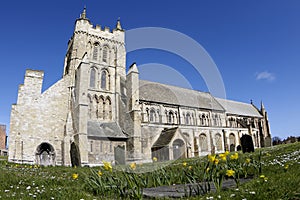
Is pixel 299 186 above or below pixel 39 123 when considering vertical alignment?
below

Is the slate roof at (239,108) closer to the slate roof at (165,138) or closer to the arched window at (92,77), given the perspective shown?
the slate roof at (165,138)

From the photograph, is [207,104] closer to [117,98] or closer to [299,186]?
[117,98]

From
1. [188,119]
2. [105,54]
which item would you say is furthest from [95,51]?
[188,119]

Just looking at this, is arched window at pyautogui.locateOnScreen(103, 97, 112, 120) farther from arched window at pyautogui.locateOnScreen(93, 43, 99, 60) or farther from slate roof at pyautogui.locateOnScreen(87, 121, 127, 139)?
arched window at pyautogui.locateOnScreen(93, 43, 99, 60)

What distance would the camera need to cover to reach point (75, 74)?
2912cm

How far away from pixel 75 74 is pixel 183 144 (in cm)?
1702

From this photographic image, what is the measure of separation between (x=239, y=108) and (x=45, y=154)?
140ft

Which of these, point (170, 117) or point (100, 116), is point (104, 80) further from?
point (170, 117)

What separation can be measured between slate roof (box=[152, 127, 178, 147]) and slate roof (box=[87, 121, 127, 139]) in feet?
15.6

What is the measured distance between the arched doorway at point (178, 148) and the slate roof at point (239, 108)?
21117 mm

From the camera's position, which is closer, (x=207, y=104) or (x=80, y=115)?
(x=80, y=115)

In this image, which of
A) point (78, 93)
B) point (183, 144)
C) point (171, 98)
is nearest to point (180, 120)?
point (171, 98)

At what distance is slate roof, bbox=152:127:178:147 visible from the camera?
92.0 ft

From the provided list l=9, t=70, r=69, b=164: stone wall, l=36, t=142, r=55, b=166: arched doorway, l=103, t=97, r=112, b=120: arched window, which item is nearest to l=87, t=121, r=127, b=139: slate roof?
l=103, t=97, r=112, b=120: arched window
